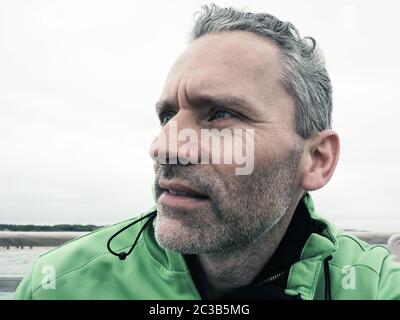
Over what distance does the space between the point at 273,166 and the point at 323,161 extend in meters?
0.33

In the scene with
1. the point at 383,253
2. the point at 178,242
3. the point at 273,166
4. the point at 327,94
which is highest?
the point at 327,94

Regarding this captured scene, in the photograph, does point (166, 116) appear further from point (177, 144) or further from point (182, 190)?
point (182, 190)

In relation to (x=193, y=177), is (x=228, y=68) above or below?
above

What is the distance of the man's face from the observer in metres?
1.37

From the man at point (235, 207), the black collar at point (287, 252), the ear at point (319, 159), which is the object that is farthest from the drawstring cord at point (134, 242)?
the ear at point (319, 159)

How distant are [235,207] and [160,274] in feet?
1.43

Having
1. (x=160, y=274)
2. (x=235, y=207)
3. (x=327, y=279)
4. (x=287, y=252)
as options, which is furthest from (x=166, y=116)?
(x=327, y=279)

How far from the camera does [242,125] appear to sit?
4.95ft

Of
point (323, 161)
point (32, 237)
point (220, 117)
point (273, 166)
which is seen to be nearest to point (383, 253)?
point (323, 161)

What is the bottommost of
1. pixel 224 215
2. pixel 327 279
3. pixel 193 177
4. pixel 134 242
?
pixel 327 279

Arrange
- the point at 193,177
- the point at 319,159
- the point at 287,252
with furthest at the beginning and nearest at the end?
the point at 319,159, the point at 287,252, the point at 193,177

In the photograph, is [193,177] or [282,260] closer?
[193,177]
